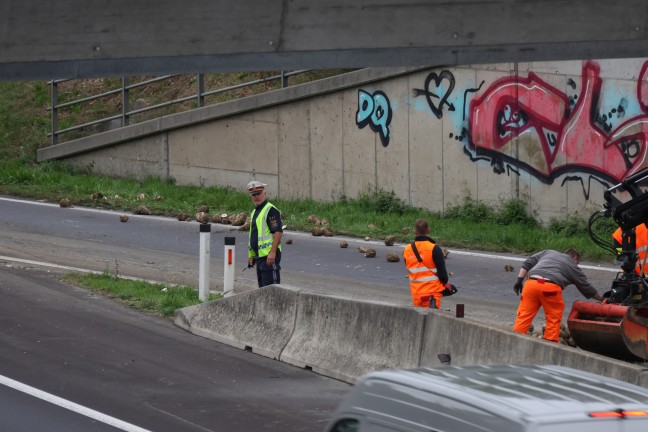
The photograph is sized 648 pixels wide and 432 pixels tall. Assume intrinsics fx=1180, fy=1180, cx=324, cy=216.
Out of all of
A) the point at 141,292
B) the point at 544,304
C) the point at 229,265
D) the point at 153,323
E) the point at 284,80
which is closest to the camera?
the point at 544,304

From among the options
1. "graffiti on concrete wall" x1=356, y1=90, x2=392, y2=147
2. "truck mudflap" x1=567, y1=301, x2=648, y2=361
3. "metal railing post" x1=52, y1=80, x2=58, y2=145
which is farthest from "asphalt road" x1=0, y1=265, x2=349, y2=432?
"metal railing post" x1=52, y1=80, x2=58, y2=145

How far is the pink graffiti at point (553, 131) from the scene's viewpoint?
21078mm

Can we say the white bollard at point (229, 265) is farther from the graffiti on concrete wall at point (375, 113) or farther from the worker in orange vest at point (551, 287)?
the graffiti on concrete wall at point (375, 113)

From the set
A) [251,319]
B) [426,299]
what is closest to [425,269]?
[426,299]

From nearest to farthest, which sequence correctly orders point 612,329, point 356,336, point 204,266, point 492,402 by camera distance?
point 492,402
point 612,329
point 356,336
point 204,266

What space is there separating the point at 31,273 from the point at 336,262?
4897mm

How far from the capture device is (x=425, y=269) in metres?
13.4

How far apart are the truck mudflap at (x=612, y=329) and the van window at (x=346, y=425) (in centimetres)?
632

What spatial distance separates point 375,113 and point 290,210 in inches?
104

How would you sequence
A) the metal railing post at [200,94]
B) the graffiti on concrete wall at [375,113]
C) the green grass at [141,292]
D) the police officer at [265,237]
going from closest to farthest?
the police officer at [265,237] < the green grass at [141,292] < the graffiti on concrete wall at [375,113] < the metal railing post at [200,94]

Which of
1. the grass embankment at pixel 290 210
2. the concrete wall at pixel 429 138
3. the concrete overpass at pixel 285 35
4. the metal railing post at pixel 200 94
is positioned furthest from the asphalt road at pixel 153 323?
the metal railing post at pixel 200 94

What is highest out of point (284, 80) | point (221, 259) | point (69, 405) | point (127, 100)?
point (284, 80)

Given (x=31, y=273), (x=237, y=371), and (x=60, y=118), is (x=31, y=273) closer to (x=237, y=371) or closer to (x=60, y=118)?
(x=237, y=371)

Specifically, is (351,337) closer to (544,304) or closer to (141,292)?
(544,304)
